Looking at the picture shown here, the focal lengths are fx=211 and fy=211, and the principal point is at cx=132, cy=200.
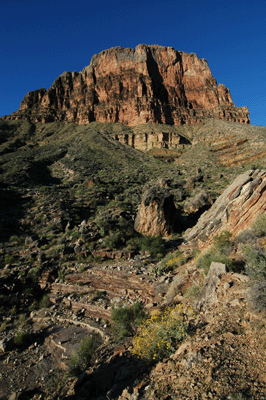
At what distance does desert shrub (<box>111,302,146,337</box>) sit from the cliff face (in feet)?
209

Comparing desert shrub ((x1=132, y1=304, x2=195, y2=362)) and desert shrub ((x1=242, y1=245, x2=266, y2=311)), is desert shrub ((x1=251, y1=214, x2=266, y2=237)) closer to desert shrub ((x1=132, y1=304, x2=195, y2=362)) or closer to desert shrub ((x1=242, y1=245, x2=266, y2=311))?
desert shrub ((x1=242, y1=245, x2=266, y2=311))

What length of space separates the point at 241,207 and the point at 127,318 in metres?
5.88

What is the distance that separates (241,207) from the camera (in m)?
8.29

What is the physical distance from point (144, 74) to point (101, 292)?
260 ft

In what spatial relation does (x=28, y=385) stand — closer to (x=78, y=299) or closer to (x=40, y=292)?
(x=78, y=299)

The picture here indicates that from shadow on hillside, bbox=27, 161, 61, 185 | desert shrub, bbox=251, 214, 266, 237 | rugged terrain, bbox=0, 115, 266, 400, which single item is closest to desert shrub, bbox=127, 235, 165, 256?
rugged terrain, bbox=0, 115, 266, 400

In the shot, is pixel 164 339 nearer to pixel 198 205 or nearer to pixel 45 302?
pixel 45 302

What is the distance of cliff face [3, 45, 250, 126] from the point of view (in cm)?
6738

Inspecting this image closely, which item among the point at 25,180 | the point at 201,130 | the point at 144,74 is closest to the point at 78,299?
the point at 25,180

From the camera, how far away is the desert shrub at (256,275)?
12.9 ft

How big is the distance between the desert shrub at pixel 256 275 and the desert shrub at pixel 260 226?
842mm

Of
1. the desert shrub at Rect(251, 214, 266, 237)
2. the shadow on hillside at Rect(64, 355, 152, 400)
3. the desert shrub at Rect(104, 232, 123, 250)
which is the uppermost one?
the desert shrub at Rect(251, 214, 266, 237)

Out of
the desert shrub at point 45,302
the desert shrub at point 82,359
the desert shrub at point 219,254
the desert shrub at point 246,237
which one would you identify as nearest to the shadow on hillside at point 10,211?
the desert shrub at point 45,302

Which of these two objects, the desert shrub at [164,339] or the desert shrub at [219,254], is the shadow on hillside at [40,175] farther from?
the desert shrub at [164,339]
